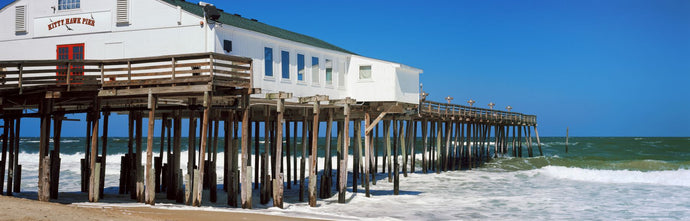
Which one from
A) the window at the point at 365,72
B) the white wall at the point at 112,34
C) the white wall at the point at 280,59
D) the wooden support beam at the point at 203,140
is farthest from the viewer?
the window at the point at 365,72

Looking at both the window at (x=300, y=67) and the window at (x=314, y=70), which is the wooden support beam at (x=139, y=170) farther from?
the window at (x=314, y=70)

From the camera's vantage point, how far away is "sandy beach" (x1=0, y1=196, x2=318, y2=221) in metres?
12.1

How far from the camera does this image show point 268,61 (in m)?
20.2

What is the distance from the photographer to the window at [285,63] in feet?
68.6

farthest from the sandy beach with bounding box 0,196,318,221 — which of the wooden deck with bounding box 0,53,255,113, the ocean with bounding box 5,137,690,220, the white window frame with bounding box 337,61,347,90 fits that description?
the white window frame with bounding box 337,61,347,90

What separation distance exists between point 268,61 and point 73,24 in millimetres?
6048

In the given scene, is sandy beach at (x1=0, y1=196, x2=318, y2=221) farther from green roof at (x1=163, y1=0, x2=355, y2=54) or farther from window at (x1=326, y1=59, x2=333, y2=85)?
window at (x1=326, y1=59, x2=333, y2=85)

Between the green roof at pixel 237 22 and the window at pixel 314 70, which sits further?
the window at pixel 314 70

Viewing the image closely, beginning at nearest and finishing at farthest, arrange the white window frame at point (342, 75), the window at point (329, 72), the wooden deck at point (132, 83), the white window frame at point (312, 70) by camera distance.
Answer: the wooden deck at point (132, 83)
the white window frame at point (312, 70)
the window at point (329, 72)
the white window frame at point (342, 75)

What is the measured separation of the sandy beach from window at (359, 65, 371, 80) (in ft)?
30.6

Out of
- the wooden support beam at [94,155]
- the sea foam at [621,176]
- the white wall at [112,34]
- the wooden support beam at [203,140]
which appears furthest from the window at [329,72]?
the sea foam at [621,176]

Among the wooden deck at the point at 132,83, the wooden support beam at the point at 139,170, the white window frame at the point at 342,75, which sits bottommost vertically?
the wooden support beam at the point at 139,170

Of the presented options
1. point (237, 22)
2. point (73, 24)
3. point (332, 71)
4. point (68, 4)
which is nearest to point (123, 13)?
point (73, 24)

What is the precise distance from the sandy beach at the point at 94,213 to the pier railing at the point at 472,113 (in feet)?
60.2
